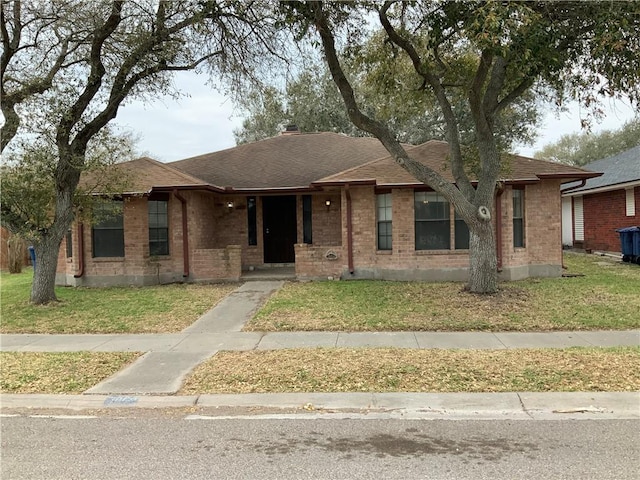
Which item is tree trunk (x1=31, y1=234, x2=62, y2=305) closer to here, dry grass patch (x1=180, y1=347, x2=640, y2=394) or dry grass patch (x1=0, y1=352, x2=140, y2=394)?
dry grass patch (x1=0, y1=352, x2=140, y2=394)

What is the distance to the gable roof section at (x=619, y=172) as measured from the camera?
18.0 metres

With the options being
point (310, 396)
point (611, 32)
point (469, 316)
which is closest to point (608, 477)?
point (310, 396)

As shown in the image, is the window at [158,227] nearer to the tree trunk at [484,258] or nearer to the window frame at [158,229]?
the window frame at [158,229]

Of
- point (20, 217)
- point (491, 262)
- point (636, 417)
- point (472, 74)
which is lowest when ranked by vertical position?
point (636, 417)

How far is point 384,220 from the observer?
13.4m

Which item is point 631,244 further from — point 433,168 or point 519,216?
point 433,168

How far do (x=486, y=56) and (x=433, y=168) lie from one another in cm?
378

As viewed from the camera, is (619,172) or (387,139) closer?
(387,139)

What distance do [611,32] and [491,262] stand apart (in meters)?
4.62

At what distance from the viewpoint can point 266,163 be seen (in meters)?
17.0

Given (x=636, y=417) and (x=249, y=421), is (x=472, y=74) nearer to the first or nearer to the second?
(x=636, y=417)

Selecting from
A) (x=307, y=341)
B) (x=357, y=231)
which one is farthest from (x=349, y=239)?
(x=307, y=341)

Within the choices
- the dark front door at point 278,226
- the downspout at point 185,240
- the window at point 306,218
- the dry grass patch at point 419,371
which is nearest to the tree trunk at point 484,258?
the dry grass patch at point 419,371

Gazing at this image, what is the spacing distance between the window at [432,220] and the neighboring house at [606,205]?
646 cm
